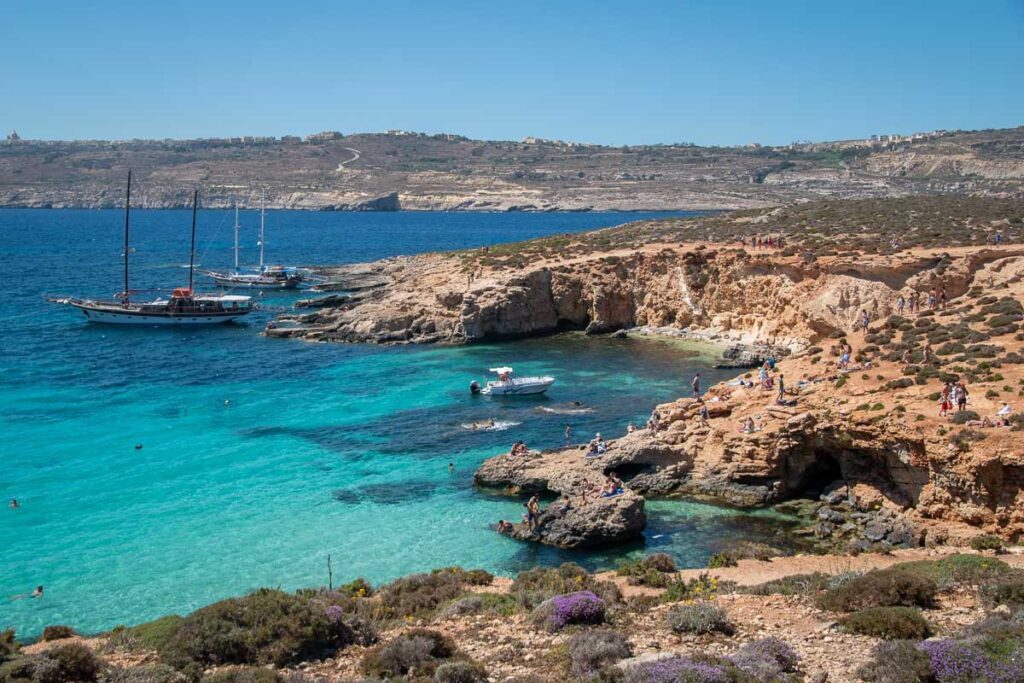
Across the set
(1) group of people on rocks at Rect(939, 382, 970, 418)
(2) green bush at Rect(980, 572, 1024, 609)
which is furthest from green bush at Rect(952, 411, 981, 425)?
(2) green bush at Rect(980, 572, 1024, 609)

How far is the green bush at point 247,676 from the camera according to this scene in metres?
12.4

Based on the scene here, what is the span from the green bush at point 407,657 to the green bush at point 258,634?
1.33m

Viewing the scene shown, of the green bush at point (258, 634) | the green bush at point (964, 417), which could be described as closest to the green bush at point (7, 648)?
the green bush at point (258, 634)

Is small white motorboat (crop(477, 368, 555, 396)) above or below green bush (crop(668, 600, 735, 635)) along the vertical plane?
below

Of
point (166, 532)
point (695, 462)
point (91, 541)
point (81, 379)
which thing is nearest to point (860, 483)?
point (695, 462)

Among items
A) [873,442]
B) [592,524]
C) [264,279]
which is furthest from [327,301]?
[873,442]

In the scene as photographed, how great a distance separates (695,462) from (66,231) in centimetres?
14519

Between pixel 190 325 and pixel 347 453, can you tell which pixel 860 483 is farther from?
pixel 190 325

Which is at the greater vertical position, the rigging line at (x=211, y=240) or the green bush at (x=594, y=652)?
the rigging line at (x=211, y=240)

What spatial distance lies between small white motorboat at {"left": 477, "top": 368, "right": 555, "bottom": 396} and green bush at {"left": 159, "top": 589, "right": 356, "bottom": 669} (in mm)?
24619

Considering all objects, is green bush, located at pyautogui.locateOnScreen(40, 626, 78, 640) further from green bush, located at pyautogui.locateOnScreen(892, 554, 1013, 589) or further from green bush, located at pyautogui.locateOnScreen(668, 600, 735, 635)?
green bush, located at pyautogui.locateOnScreen(892, 554, 1013, 589)

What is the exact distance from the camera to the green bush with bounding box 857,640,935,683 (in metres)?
11.6

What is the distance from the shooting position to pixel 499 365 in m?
46.8

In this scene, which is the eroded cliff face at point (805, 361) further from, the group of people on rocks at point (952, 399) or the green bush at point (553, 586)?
the green bush at point (553, 586)
